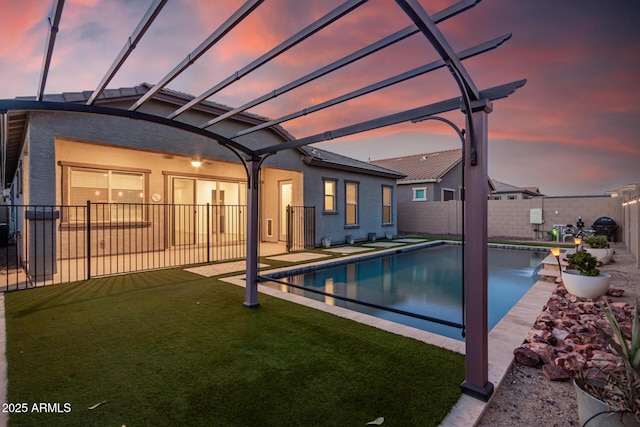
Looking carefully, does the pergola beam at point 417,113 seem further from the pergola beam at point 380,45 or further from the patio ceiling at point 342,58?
the pergola beam at point 380,45

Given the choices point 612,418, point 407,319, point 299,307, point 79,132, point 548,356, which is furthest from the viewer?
point 79,132

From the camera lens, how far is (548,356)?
102 inches

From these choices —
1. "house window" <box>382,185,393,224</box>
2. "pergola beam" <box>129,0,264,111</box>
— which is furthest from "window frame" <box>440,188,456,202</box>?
"pergola beam" <box>129,0,264,111</box>

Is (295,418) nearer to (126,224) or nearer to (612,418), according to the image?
(612,418)

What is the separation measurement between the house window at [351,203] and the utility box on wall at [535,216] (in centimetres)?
798

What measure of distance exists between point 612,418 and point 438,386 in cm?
95

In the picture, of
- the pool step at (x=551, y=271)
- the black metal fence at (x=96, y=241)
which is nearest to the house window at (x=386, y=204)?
the black metal fence at (x=96, y=241)

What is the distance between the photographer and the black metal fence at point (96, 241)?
5.33m

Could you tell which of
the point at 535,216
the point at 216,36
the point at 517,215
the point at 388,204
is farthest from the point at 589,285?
the point at 517,215

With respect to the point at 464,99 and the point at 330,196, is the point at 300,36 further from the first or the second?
the point at 330,196

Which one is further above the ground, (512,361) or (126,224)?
(126,224)

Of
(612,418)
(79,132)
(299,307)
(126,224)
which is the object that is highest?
(79,132)

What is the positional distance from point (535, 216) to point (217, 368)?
1512 centimetres

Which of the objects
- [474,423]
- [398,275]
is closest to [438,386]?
[474,423]
